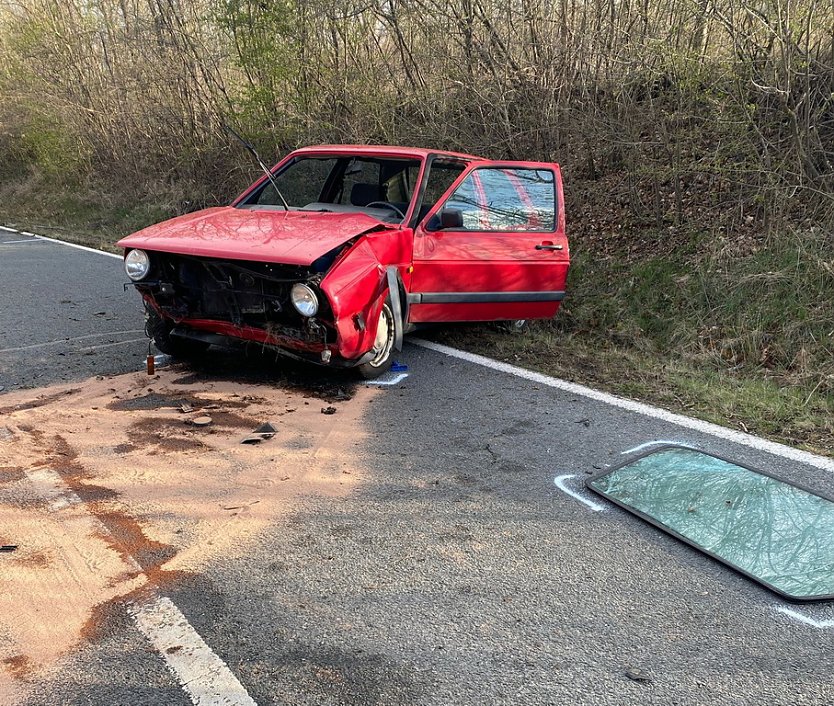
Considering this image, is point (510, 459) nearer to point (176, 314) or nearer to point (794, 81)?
point (176, 314)

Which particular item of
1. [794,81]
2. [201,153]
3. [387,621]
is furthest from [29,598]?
[201,153]

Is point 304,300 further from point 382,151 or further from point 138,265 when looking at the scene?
point 382,151

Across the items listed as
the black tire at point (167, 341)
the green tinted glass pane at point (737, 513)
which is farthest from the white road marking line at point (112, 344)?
the green tinted glass pane at point (737, 513)

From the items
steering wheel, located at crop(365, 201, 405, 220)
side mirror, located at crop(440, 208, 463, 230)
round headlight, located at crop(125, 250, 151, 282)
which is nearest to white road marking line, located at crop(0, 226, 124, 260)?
steering wheel, located at crop(365, 201, 405, 220)

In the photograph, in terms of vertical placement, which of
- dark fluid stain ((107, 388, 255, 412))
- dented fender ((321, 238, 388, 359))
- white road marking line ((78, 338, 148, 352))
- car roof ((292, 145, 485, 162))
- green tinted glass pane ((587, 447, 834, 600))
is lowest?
green tinted glass pane ((587, 447, 834, 600))

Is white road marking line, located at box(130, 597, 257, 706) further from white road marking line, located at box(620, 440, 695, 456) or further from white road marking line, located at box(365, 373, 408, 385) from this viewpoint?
white road marking line, located at box(365, 373, 408, 385)

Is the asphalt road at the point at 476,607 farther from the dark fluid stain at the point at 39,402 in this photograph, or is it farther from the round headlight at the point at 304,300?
the dark fluid stain at the point at 39,402

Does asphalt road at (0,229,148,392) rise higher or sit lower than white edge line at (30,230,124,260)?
lower

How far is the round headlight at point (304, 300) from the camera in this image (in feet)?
15.5

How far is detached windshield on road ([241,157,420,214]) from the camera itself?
648 cm

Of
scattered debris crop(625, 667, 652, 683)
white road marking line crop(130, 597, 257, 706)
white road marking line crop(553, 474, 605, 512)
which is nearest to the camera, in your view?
white road marking line crop(130, 597, 257, 706)

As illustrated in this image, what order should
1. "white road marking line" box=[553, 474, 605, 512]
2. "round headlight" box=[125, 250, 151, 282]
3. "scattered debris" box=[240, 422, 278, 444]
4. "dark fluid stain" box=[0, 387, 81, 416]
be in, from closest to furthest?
"white road marking line" box=[553, 474, 605, 512], "scattered debris" box=[240, 422, 278, 444], "dark fluid stain" box=[0, 387, 81, 416], "round headlight" box=[125, 250, 151, 282]

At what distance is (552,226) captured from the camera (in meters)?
6.78

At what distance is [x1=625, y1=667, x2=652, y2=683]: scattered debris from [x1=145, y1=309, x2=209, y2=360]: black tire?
3985mm
